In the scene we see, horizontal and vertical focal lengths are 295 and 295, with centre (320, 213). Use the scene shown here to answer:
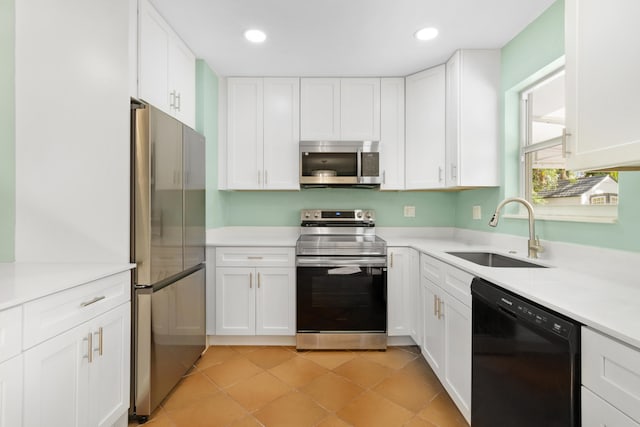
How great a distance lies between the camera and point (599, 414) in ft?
2.79

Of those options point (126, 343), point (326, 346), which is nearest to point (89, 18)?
point (126, 343)

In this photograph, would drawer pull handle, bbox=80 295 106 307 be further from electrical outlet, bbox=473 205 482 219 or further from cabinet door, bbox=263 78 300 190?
electrical outlet, bbox=473 205 482 219

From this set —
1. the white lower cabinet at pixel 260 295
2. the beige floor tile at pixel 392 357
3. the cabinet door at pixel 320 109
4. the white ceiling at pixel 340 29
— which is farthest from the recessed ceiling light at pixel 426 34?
the beige floor tile at pixel 392 357

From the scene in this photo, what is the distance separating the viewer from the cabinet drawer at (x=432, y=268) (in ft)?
6.55

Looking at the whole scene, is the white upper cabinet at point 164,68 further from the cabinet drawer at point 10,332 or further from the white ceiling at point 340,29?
the cabinet drawer at point 10,332

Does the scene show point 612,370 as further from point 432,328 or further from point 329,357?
point 329,357

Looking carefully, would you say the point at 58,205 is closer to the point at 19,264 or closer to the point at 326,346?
the point at 19,264

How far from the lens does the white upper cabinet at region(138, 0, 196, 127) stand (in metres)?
1.75

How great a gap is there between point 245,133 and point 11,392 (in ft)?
7.87

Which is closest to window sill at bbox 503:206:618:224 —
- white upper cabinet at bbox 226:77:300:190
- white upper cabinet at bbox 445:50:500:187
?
white upper cabinet at bbox 445:50:500:187

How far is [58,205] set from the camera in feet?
5.17

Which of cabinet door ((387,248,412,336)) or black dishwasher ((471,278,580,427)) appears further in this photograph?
cabinet door ((387,248,412,336))

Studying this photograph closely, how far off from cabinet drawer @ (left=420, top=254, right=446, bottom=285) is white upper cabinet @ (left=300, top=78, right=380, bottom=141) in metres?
1.29

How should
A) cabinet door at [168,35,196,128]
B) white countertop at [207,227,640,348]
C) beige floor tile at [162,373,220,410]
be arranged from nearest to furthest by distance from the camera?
white countertop at [207,227,640,348] → beige floor tile at [162,373,220,410] → cabinet door at [168,35,196,128]
